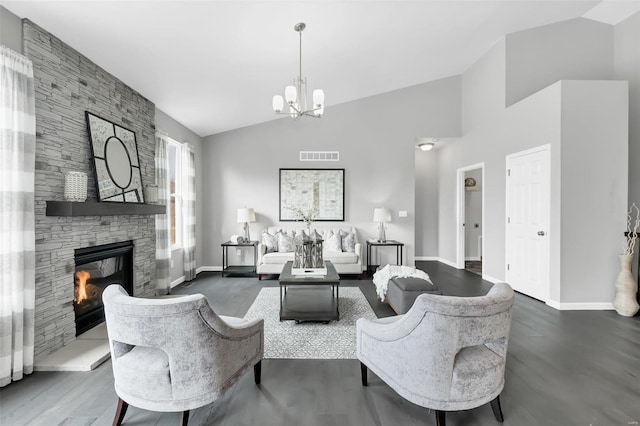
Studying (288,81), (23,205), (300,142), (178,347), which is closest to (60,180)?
(23,205)

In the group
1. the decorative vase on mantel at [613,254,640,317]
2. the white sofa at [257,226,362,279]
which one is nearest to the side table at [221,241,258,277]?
the white sofa at [257,226,362,279]

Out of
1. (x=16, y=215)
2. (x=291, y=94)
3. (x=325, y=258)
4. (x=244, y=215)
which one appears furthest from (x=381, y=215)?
(x=16, y=215)

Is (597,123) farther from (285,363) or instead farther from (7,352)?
(7,352)

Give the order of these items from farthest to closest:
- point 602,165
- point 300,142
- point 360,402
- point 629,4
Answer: point 300,142 → point 629,4 → point 602,165 → point 360,402

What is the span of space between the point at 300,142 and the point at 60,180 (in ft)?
13.5

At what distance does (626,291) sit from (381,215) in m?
3.44

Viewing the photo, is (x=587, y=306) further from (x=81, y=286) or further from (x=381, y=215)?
(x=81, y=286)

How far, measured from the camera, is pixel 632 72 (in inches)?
163

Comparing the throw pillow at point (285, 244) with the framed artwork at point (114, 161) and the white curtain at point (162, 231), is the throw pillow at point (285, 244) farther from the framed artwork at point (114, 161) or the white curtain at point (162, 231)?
the framed artwork at point (114, 161)

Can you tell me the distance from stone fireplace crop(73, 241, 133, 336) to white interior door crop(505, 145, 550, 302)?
5.55 meters

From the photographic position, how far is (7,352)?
204 centimetres

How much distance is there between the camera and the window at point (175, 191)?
5.01 metres

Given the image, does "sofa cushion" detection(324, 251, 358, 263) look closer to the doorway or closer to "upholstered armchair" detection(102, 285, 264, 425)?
the doorway

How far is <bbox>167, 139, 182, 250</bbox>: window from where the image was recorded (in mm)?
5012
